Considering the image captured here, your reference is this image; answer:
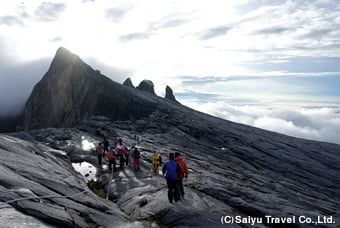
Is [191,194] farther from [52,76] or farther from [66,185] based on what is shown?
[52,76]

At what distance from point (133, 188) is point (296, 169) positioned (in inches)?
1585

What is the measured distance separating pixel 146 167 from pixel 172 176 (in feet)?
52.1

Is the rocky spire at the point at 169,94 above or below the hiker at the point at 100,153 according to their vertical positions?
above

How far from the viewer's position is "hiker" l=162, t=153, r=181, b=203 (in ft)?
68.1

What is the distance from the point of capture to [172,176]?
20734 mm

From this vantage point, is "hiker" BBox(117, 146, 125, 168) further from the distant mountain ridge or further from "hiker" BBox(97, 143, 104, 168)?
the distant mountain ridge

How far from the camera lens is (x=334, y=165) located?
67.6 m

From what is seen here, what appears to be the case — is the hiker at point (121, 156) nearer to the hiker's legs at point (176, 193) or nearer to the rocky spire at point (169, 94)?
the hiker's legs at point (176, 193)

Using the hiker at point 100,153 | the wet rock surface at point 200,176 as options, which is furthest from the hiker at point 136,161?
the hiker at point 100,153

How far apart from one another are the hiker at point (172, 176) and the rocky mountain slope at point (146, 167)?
67cm

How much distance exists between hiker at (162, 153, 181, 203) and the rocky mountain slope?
0.67m

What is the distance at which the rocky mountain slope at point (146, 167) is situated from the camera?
1902cm

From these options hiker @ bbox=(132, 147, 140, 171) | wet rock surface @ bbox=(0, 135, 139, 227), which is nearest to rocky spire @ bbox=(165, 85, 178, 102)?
hiker @ bbox=(132, 147, 140, 171)

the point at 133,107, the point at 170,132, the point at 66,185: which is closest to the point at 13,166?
the point at 66,185
